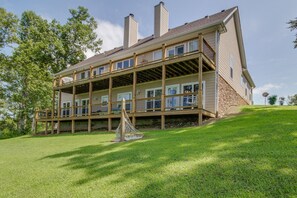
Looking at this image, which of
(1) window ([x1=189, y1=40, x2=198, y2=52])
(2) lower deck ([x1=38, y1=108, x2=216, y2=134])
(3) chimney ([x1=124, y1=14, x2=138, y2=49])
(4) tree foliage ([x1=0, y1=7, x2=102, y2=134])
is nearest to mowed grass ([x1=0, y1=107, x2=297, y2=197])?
(2) lower deck ([x1=38, y1=108, x2=216, y2=134])

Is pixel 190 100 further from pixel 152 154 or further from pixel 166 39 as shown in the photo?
pixel 152 154

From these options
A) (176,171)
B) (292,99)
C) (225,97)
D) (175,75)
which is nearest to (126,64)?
(175,75)

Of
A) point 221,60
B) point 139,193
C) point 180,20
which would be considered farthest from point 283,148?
point 180,20

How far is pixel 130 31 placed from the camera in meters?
19.8

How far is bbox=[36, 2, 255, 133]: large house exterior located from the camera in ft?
37.9

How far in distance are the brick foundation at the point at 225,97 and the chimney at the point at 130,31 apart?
9.76 m

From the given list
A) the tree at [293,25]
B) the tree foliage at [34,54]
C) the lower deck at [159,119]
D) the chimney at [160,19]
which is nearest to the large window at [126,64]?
the chimney at [160,19]

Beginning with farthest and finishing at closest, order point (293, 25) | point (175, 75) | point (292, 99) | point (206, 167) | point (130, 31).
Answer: point (292, 99) < point (130, 31) < point (175, 75) < point (293, 25) < point (206, 167)

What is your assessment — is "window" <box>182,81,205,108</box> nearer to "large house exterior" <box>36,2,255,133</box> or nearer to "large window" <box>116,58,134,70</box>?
"large house exterior" <box>36,2,255,133</box>

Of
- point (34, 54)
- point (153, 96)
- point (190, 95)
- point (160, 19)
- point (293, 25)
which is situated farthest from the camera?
point (34, 54)

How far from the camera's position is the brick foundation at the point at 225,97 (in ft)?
43.6

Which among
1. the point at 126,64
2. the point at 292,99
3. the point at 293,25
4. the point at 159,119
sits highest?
the point at 293,25

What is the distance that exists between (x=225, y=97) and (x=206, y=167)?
10987 millimetres

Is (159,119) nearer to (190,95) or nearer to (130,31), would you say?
(190,95)
